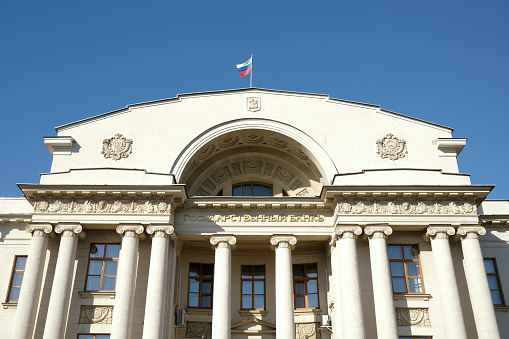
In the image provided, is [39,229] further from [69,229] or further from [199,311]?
[199,311]

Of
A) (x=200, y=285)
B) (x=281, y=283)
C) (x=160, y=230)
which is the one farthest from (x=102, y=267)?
(x=281, y=283)

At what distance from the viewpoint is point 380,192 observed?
21719 mm

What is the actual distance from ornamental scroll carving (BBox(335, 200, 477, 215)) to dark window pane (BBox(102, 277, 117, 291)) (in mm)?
9872

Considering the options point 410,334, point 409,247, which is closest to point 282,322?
point 410,334

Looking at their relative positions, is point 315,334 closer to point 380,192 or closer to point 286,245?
point 286,245

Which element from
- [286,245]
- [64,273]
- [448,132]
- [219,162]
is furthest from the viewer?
[219,162]

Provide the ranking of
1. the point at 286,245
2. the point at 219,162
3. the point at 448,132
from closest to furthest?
the point at 286,245
the point at 448,132
the point at 219,162

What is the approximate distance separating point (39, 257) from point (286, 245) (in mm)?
10185

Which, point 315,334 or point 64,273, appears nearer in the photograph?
point 64,273

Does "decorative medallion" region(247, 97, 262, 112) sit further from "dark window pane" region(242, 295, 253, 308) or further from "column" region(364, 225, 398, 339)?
"dark window pane" region(242, 295, 253, 308)

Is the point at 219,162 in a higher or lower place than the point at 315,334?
higher

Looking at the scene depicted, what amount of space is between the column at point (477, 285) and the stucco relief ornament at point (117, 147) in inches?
587

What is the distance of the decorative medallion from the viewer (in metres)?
25.0

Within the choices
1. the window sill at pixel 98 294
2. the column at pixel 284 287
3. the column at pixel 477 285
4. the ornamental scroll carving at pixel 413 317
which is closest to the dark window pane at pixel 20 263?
the window sill at pixel 98 294
